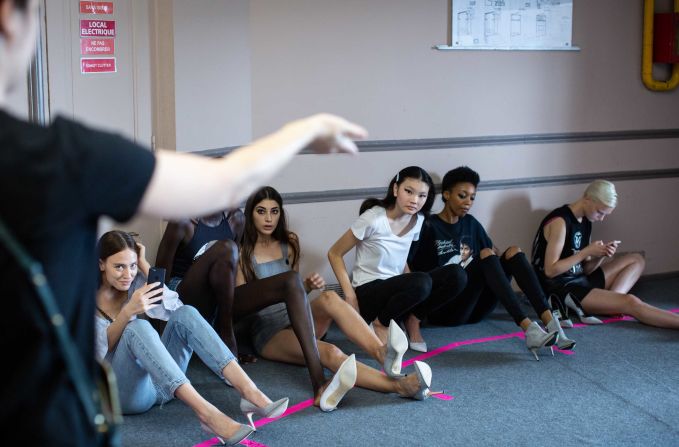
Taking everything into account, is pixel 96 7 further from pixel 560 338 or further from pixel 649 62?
pixel 649 62

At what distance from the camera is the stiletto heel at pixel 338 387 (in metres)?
3.04

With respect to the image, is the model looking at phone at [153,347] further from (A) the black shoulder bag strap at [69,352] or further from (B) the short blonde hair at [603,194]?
(B) the short blonde hair at [603,194]

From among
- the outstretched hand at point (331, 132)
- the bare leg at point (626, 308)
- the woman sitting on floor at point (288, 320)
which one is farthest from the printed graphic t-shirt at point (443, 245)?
the outstretched hand at point (331, 132)

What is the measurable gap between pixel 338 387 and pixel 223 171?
1.97 meters

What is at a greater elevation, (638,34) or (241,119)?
(638,34)

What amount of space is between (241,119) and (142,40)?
0.59 metres

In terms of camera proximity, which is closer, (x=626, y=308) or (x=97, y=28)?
(x=97, y=28)

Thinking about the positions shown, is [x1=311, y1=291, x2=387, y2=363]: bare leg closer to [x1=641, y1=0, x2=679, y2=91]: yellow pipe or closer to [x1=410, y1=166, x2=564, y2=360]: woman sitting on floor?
[x1=410, y1=166, x2=564, y2=360]: woman sitting on floor

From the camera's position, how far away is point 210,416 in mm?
2730

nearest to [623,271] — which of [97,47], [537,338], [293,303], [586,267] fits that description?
[586,267]

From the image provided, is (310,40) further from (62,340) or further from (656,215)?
(62,340)

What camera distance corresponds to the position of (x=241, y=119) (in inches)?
154

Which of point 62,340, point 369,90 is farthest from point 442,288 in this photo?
point 62,340

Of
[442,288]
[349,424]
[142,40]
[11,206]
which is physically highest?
[142,40]
